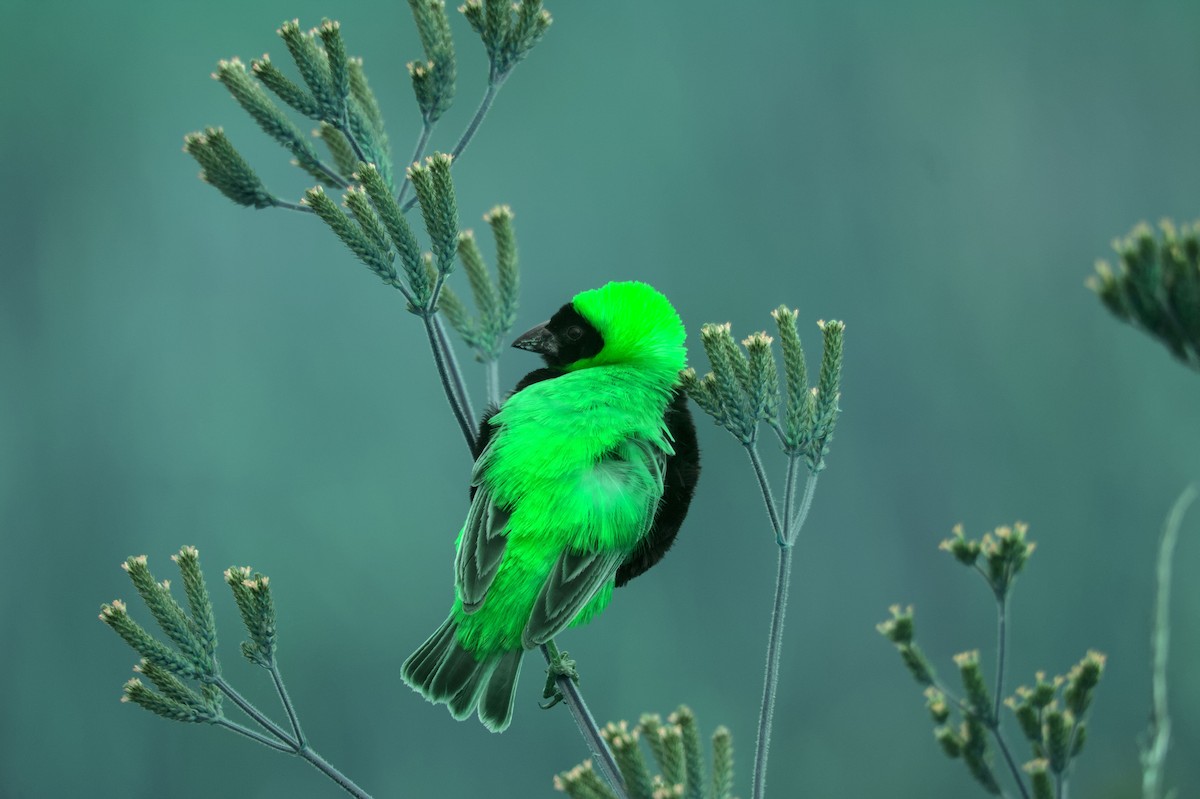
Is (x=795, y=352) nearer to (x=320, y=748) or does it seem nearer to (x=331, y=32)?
(x=331, y=32)

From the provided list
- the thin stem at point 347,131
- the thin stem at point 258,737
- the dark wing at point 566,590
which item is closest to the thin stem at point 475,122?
the thin stem at point 347,131

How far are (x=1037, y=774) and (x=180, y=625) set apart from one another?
4.45 ft

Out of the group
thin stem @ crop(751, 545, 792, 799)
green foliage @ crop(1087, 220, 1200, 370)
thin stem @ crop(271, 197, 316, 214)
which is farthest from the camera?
thin stem @ crop(271, 197, 316, 214)

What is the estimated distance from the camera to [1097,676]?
70.3 inches

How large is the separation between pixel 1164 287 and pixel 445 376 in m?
0.94

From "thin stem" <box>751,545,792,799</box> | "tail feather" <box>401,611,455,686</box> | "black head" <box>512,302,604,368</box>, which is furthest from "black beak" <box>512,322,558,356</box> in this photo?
"thin stem" <box>751,545,792,799</box>

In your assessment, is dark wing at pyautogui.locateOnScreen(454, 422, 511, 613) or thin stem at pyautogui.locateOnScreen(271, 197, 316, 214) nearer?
dark wing at pyautogui.locateOnScreen(454, 422, 511, 613)

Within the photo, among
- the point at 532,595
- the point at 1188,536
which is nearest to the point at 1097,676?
the point at 532,595

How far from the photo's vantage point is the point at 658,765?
1579mm

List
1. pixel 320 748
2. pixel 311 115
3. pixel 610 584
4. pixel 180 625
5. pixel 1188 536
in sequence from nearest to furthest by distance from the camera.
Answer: pixel 180 625, pixel 610 584, pixel 311 115, pixel 320 748, pixel 1188 536

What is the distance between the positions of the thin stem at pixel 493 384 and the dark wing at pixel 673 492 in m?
0.31

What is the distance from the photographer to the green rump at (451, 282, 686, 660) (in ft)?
5.55

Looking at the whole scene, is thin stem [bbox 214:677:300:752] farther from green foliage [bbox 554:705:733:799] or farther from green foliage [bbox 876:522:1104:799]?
green foliage [bbox 876:522:1104:799]

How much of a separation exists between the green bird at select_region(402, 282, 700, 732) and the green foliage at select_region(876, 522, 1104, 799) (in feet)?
1.71
